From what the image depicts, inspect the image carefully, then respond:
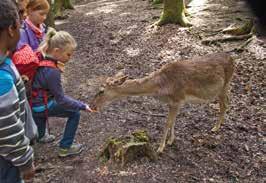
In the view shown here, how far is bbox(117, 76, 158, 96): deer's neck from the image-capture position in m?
6.05

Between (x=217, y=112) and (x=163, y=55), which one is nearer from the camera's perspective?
(x=217, y=112)

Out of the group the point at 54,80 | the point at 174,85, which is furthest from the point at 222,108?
the point at 54,80

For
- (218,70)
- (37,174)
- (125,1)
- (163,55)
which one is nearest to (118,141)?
(37,174)

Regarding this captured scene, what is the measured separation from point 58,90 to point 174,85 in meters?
1.68

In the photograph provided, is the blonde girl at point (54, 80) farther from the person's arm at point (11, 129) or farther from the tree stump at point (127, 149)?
the person's arm at point (11, 129)

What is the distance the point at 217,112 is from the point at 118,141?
2.18 m

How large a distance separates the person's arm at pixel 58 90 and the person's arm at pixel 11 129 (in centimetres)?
199

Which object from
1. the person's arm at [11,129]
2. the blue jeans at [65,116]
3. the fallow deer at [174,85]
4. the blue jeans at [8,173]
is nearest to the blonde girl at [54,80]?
the blue jeans at [65,116]

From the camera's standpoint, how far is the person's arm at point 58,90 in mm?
5133

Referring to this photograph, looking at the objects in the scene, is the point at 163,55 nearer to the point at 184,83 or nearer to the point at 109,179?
the point at 184,83

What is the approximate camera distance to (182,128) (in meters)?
6.61

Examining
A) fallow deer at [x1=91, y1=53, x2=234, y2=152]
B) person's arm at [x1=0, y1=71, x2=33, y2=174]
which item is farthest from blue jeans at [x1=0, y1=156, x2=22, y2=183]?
fallow deer at [x1=91, y1=53, x2=234, y2=152]

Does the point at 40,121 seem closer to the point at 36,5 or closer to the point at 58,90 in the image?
the point at 58,90

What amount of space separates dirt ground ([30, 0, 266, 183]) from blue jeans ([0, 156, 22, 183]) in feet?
5.64
